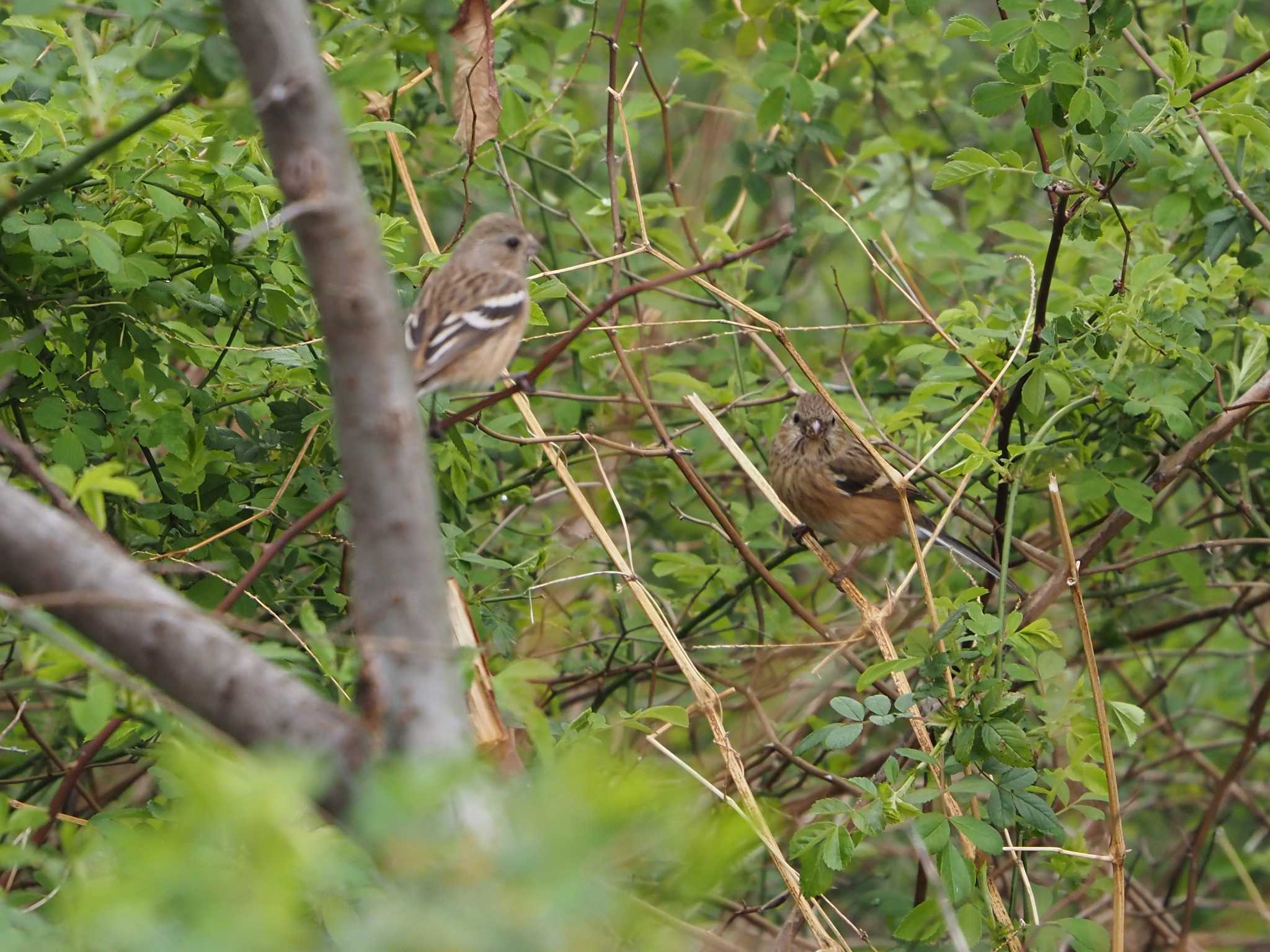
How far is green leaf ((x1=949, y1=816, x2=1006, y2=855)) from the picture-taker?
11.5 ft

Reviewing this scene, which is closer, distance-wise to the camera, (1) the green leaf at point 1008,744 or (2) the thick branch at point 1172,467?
(1) the green leaf at point 1008,744

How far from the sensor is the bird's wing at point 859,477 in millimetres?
6461

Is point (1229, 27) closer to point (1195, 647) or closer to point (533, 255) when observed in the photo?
point (1195, 647)

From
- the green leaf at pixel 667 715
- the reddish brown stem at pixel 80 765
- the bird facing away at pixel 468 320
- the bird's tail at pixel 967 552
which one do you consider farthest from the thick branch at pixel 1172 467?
the reddish brown stem at pixel 80 765

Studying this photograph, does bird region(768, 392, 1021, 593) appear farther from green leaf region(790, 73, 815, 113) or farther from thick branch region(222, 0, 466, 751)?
thick branch region(222, 0, 466, 751)

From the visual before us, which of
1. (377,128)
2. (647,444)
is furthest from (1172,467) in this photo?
(377,128)

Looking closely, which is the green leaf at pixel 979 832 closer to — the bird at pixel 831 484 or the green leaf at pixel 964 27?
the green leaf at pixel 964 27

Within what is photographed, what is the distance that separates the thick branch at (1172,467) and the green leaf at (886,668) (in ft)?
3.28

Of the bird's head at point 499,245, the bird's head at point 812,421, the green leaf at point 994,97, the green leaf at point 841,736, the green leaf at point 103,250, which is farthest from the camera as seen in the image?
the bird's head at point 812,421

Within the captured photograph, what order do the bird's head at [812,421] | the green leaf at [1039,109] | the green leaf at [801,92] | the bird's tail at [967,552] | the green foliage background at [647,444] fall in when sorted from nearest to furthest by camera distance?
the green foliage background at [647,444], the green leaf at [1039,109], the bird's tail at [967,552], the green leaf at [801,92], the bird's head at [812,421]

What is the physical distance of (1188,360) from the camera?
4.30m

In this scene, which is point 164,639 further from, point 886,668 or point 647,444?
point 647,444

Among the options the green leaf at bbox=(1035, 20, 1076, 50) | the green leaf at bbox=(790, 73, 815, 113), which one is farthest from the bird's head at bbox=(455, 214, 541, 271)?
the green leaf at bbox=(1035, 20, 1076, 50)

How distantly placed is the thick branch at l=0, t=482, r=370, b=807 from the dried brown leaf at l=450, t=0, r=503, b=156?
2.27 meters
